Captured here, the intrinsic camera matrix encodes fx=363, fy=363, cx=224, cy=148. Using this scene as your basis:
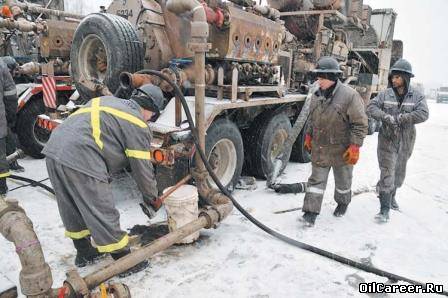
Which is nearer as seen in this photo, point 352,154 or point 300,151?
point 352,154

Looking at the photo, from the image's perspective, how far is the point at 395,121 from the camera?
3963 millimetres

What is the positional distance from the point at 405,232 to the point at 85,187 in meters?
3.24

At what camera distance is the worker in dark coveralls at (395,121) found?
394 centimetres

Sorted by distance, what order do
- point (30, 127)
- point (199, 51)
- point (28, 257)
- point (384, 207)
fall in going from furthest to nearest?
point (30, 127), point (384, 207), point (199, 51), point (28, 257)

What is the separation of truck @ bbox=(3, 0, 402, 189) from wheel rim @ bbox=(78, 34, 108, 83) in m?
0.01

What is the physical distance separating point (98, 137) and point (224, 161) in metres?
2.28

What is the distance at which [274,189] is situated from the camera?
16.2 feet

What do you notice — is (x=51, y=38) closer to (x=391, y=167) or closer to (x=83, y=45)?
(x=83, y=45)

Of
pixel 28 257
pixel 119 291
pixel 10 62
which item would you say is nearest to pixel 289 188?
pixel 119 291

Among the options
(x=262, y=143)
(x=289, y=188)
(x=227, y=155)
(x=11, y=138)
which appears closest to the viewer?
(x=227, y=155)

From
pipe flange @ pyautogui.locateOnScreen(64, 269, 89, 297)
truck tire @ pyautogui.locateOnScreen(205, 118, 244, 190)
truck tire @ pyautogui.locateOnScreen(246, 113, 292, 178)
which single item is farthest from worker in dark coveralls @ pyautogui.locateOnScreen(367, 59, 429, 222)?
pipe flange @ pyautogui.locateOnScreen(64, 269, 89, 297)

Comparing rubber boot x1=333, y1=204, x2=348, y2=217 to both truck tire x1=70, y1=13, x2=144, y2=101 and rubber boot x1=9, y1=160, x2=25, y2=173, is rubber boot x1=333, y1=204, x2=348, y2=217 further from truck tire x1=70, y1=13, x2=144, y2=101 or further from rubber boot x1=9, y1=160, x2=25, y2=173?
rubber boot x1=9, y1=160, x2=25, y2=173

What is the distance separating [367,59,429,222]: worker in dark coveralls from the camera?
12.9 ft

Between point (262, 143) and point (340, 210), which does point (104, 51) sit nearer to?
point (262, 143)
